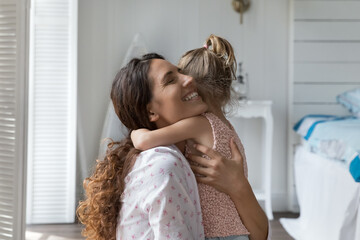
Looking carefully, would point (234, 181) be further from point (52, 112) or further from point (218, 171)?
point (52, 112)

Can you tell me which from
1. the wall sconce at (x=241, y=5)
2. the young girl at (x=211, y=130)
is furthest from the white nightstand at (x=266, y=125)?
the young girl at (x=211, y=130)

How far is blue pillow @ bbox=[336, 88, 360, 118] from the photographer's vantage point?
3788 millimetres

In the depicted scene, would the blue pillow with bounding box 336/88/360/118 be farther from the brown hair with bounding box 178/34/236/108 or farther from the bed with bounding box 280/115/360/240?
the brown hair with bounding box 178/34/236/108

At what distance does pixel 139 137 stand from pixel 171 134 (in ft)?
0.26

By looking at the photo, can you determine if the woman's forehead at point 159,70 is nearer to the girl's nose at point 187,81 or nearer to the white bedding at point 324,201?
the girl's nose at point 187,81

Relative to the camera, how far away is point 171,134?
51.8 inches

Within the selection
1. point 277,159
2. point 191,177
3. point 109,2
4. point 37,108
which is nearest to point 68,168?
point 37,108

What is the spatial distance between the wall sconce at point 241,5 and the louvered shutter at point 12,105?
2.79 m

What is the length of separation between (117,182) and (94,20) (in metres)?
3.12

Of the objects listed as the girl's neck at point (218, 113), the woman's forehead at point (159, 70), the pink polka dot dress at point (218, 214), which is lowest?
the pink polka dot dress at point (218, 214)

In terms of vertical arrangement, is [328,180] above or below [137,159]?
below

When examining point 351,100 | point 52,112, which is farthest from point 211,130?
point 351,100

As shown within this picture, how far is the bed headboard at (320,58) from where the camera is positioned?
4.23m

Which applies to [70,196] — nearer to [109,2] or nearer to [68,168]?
[68,168]
